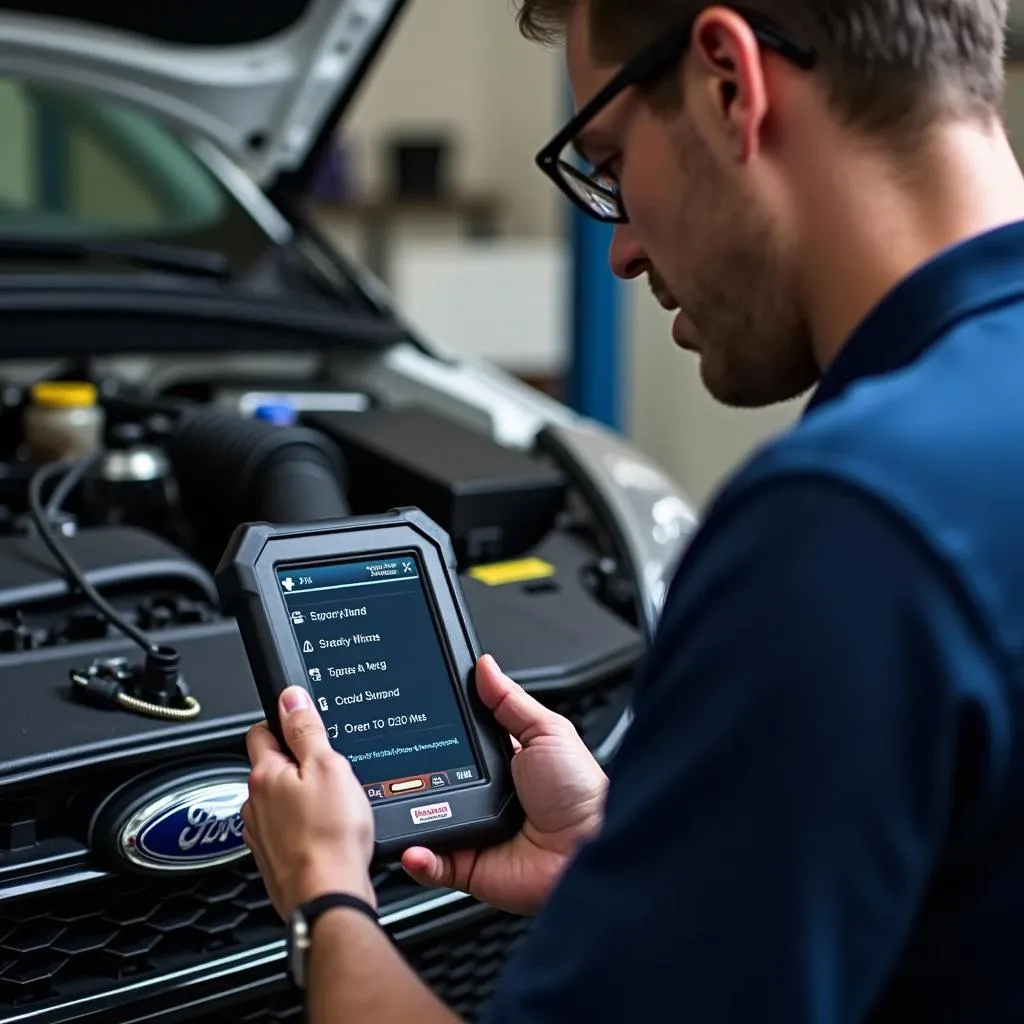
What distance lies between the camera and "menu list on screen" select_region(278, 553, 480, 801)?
3.09 ft

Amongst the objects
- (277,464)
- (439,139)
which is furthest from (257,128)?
(439,139)

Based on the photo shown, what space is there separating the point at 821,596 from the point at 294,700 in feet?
1.32

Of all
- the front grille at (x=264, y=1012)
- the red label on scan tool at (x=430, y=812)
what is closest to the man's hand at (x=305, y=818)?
the red label on scan tool at (x=430, y=812)

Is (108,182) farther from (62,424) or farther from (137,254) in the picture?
(62,424)

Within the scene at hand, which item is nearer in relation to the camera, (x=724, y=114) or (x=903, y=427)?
(x=903, y=427)

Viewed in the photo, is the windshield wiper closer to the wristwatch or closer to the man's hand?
the man's hand

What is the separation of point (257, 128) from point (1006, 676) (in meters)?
1.73

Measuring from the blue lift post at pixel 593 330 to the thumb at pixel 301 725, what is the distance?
2726mm

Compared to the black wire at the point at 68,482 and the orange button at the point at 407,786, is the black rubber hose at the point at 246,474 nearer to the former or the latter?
the black wire at the point at 68,482

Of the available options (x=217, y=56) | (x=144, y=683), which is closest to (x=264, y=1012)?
(x=144, y=683)

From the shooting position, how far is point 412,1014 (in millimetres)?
681

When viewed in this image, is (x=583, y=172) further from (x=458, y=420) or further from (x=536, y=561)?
(x=458, y=420)

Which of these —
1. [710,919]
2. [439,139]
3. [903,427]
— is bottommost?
[439,139]

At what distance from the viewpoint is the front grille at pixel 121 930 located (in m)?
0.99
